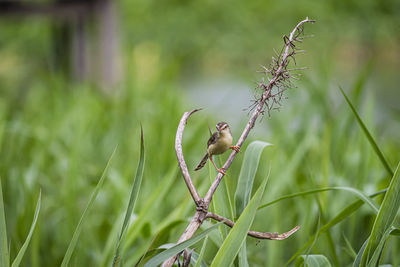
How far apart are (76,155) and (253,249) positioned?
1.20 ft

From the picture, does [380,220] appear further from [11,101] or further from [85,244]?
[11,101]

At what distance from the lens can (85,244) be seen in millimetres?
637

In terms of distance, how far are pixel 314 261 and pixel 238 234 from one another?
0.33 ft

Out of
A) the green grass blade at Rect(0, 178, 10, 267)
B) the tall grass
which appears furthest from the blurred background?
the green grass blade at Rect(0, 178, 10, 267)

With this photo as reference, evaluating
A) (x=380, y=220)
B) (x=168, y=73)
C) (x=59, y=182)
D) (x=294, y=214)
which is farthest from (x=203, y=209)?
(x=168, y=73)

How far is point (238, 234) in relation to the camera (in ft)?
0.95

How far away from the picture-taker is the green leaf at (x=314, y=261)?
345mm

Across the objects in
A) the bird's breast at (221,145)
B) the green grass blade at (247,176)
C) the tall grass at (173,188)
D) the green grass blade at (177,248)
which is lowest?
the tall grass at (173,188)

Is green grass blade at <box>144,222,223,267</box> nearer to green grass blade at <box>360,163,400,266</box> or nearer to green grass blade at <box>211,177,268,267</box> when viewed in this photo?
green grass blade at <box>211,177,268,267</box>

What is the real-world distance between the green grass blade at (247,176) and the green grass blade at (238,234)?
0.05m

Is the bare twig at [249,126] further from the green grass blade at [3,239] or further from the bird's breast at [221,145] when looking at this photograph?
the green grass blade at [3,239]

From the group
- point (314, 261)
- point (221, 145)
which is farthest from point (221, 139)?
point (314, 261)

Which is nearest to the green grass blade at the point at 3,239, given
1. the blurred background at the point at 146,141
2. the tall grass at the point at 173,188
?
the tall grass at the point at 173,188

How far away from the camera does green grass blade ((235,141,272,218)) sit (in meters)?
0.35
